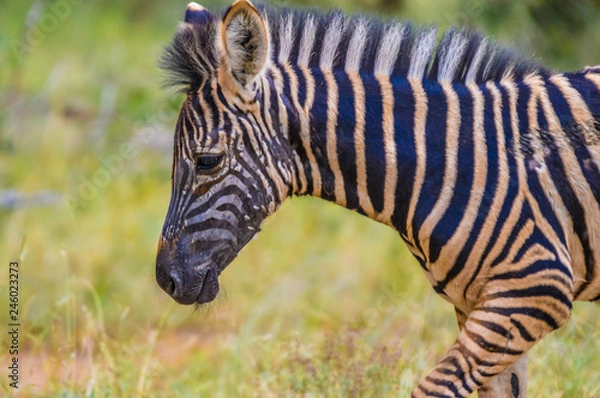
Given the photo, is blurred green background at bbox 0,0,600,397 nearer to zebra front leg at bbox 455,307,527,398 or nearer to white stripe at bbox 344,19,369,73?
zebra front leg at bbox 455,307,527,398

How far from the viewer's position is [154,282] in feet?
21.5

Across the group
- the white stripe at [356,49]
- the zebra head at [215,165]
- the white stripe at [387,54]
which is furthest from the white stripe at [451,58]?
the zebra head at [215,165]

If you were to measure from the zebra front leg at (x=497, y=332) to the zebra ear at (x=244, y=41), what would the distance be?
147cm

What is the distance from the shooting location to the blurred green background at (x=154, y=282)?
18.3 feet

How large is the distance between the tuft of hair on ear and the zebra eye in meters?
0.36

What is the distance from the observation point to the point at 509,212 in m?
4.08

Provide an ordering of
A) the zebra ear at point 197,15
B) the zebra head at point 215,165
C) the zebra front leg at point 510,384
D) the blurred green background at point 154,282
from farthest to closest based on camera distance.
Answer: the blurred green background at point 154,282 → the zebra front leg at point 510,384 → the zebra ear at point 197,15 → the zebra head at point 215,165

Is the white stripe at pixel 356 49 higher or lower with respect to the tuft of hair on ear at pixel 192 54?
higher

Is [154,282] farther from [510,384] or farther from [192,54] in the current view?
[510,384]

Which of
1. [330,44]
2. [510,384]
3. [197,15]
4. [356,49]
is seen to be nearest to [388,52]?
[356,49]

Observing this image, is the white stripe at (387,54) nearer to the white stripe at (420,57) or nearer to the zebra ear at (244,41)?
the white stripe at (420,57)

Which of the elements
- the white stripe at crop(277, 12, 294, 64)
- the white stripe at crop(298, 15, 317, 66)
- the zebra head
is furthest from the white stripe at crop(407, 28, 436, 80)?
the zebra head

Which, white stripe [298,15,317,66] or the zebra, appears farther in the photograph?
white stripe [298,15,317,66]

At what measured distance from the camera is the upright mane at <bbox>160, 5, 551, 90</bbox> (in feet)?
14.4
